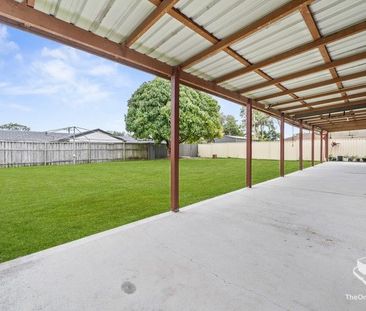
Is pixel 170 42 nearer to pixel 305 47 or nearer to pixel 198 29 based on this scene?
pixel 198 29

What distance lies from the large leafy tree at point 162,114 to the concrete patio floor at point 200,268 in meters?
12.5

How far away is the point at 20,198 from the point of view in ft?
14.9

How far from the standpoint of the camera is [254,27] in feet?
8.00

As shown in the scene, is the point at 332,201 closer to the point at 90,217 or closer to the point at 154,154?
the point at 90,217

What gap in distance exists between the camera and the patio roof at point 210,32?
2.16 metres

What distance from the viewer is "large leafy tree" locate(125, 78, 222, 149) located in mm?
15422

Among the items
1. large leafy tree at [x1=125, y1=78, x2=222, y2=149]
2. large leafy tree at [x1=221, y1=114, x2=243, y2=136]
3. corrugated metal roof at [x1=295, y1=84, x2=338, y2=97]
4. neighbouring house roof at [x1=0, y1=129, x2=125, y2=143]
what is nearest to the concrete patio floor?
corrugated metal roof at [x1=295, y1=84, x2=338, y2=97]

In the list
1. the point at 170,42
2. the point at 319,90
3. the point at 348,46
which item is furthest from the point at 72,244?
the point at 319,90

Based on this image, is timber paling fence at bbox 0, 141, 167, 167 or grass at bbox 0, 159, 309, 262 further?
timber paling fence at bbox 0, 141, 167, 167

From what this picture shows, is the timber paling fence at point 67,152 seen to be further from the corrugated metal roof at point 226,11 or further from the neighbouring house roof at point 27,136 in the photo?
the corrugated metal roof at point 226,11

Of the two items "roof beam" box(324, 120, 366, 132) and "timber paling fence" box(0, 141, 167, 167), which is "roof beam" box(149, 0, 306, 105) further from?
"timber paling fence" box(0, 141, 167, 167)

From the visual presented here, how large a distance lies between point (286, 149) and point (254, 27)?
58.5 ft

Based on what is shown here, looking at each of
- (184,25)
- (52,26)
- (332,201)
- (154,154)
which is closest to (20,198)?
(52,26)

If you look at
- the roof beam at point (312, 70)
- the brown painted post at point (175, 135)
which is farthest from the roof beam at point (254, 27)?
the roof beam at point (312, 70)
